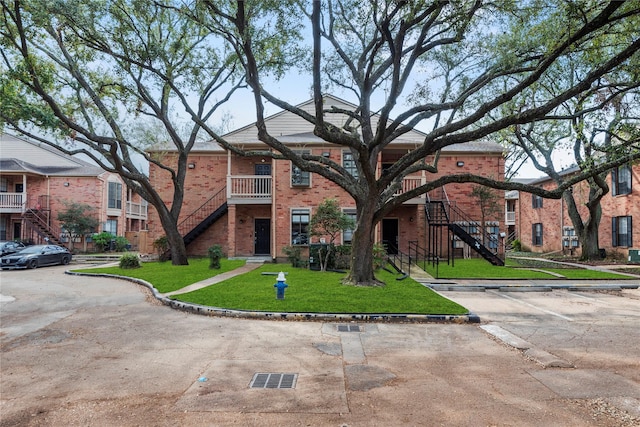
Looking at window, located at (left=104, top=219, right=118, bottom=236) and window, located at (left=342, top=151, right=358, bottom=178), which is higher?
window, located at (left=342, top=151, right=358, bottom=178)

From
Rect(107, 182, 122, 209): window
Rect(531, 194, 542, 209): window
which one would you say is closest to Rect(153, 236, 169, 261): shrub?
Rect(107, 182, 122, 209): window

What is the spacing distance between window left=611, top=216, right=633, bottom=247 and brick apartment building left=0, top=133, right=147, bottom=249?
34.6 m

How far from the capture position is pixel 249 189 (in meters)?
20.4

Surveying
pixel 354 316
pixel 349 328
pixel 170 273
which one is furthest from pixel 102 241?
pixel 349 328

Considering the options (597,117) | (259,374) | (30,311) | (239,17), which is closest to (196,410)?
(259,374)

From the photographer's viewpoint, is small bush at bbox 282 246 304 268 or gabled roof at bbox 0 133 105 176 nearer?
small bush at bbox 282 246 304 268

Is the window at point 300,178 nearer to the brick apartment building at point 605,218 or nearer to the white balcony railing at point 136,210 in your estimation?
the brick apartment building at point 605,218

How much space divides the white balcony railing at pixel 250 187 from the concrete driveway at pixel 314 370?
11.6 meters

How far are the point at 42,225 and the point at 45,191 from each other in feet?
9.62

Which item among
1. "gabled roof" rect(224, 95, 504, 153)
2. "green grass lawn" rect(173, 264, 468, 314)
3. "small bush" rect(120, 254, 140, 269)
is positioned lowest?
"green grass lawn" rect(173, 264, 468, 314)

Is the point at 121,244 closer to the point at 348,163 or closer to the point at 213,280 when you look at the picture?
the point at 348,163

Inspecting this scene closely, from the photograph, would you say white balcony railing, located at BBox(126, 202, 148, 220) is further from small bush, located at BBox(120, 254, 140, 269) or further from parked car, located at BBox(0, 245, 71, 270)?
small bush, located at BBox(120, 254, 140, 269)

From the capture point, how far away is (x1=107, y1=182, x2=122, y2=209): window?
105ft

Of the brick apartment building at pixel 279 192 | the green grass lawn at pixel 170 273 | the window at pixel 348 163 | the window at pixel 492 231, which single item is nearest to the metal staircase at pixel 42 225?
the brick apartment building at pixel 279 192
